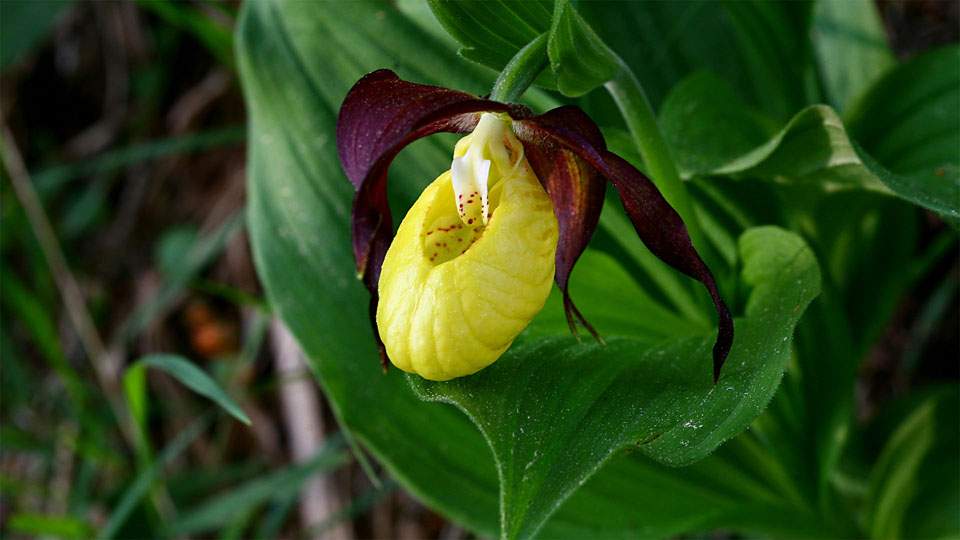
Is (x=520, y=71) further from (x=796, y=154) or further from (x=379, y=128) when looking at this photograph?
(x=796, y=154)

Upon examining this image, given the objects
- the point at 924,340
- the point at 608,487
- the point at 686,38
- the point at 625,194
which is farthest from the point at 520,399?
the point at 924,340

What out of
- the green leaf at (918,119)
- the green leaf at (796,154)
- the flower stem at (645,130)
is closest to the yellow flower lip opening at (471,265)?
the flower stem at (645,130)

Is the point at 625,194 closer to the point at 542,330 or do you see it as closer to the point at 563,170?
the point at 563,170

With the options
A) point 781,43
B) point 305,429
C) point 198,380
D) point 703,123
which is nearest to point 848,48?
point 781,43

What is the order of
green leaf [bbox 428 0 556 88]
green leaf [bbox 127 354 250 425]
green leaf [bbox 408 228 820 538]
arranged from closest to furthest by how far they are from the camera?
green leaf [bbox 408 228 820 538] < green leaf [bbox 428 0 556 88] < green leaf [bbox 127 354 250 425]

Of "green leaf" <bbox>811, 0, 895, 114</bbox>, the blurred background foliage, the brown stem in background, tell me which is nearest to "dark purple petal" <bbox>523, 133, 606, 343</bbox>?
the blurred background foliage

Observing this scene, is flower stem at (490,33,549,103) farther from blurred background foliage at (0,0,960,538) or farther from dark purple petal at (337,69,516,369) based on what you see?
blurred background foliage at (0,0,960,538)
